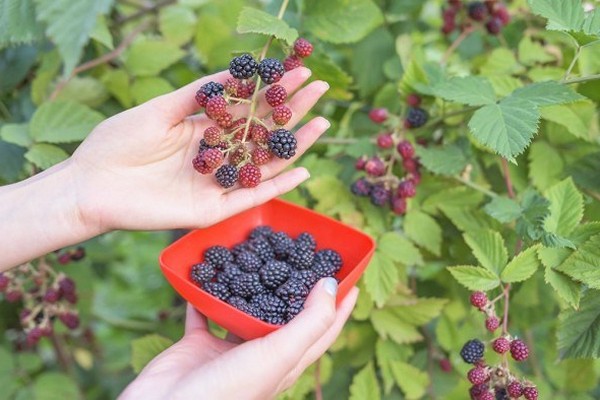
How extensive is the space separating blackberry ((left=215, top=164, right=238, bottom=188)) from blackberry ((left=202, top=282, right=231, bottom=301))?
244 millimetres

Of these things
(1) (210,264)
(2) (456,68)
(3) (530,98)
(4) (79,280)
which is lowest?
(4) (79,280)

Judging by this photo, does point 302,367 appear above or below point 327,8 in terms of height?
below

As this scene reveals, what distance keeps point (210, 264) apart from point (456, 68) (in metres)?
1.01

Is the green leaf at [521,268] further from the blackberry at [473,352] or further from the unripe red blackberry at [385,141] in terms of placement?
the unripe red blackberry at [385,141]

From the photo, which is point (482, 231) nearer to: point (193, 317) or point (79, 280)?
point (193, 317)

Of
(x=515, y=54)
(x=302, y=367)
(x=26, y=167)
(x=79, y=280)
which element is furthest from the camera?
(x=79, y=280)

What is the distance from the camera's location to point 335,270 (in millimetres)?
1503

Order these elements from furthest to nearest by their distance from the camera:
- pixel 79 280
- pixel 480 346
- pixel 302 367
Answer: pixel 79 280, pixel 302 367, pixel 480 346

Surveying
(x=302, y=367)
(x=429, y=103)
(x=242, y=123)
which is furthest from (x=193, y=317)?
(x=429, y=103)

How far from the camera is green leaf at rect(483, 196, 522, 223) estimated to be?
4.53 ft

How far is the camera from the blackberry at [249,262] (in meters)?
1.49

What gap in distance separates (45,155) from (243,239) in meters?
0.55

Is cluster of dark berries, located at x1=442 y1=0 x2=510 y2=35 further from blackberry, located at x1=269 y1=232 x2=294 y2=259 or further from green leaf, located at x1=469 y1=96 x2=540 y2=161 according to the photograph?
blackberry, located at x1=269 y1=232 x2=294 y2=259

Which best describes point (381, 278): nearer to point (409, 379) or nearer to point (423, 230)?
point (423, 230)
